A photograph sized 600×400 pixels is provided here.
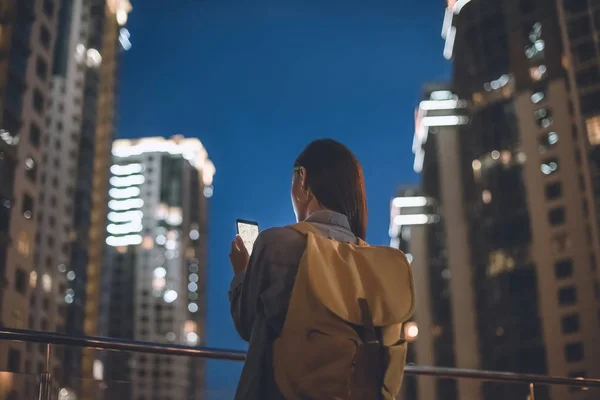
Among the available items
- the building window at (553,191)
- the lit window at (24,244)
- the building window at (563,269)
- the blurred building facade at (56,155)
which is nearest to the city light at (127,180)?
the blurred building facade at (56,155)

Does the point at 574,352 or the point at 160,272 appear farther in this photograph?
the point at 160,272

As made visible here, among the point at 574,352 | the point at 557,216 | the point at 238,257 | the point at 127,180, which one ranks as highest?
the point at 127,180

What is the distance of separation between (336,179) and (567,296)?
48.0 metres

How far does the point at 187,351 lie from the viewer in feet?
12.6

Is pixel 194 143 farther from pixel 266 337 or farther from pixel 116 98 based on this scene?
pixel 266 337

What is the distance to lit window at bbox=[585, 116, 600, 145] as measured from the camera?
147 feet

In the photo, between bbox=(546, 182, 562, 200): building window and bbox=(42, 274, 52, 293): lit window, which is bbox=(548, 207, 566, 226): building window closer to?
bbox=(546, 182, 562, 200): building window

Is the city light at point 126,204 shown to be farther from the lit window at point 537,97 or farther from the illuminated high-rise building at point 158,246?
the lit window at point 537,97

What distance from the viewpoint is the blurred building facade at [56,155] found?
36250 millimetres

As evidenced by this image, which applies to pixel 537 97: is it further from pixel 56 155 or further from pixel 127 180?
pixel 127 180

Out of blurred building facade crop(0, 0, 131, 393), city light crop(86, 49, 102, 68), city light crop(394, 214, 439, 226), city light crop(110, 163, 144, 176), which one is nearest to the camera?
blurred building facade crop(0, 0, 131, 393)

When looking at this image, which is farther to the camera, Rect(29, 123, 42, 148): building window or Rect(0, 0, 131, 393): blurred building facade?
Rect(29, 123, 42, 148): building window

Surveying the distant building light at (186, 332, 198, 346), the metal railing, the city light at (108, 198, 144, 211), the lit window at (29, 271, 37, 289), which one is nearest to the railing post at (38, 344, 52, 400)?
the metal railing

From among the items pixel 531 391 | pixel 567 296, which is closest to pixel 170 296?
pixel 567 296
